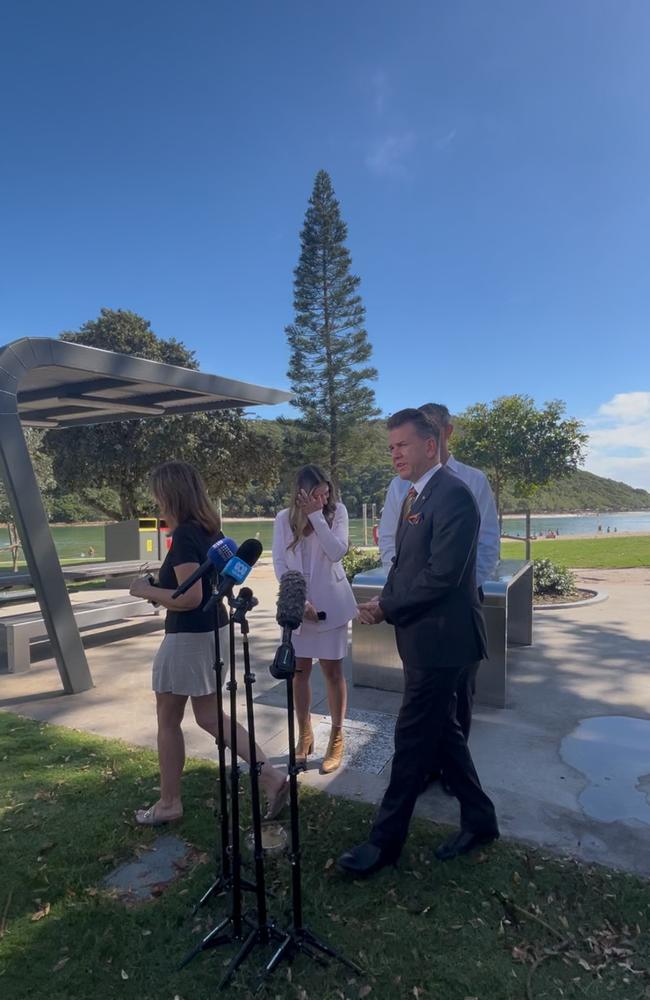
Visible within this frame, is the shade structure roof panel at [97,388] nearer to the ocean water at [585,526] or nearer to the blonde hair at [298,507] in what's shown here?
the blonde hair at [298,507]

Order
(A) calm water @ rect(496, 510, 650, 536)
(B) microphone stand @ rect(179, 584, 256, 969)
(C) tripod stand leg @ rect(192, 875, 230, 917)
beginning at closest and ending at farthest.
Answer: (B) microphone stand @ rect(179, 584, 256, 969)
(C) tripod stand leg @ rect(192, 875, 230, 917)
(A) calm water @ rect(496, 510, 650, 536)

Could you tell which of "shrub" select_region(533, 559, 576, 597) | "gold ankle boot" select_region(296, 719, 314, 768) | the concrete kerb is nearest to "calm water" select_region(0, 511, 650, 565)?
"shrub" select_region(533, 559, 576, 597)

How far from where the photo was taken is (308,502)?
3.41 m

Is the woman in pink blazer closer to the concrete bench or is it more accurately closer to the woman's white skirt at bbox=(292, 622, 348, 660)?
the woman's white skirt at bbox=(292, 622, 348, 660)

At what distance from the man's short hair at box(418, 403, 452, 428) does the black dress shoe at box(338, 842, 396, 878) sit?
2065 millimetres

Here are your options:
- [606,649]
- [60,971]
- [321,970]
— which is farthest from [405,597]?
[606,649]

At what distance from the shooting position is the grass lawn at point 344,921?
1.97 metres

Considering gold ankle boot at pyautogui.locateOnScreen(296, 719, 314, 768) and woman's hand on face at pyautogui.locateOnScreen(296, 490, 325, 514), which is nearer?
woman's hand on face at pyautogui.locateOnScreen(296, 490, 325, 514)

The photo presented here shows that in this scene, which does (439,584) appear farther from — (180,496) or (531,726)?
(531,726)

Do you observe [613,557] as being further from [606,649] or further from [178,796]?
[178,796]

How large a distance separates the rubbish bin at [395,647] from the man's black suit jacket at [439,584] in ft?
6.63

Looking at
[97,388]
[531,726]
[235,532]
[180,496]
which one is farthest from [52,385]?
[235,532]

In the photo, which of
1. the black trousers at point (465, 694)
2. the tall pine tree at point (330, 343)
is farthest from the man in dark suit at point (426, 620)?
the tall pine tree at point (330, 343)

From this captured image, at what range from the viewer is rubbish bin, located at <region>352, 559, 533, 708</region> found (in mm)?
4484
